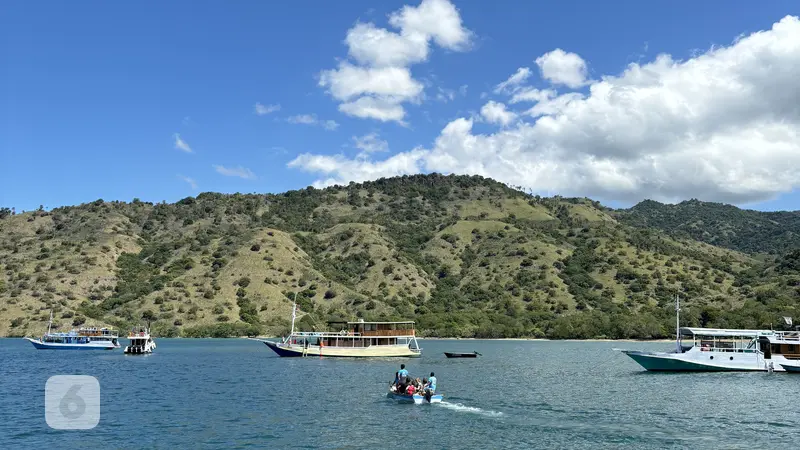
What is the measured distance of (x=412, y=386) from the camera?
195 ft

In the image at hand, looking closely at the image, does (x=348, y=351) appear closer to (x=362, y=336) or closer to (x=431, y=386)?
(x=362, y=336)

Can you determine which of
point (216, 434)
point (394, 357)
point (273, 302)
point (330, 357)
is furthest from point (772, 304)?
point (216, 434)

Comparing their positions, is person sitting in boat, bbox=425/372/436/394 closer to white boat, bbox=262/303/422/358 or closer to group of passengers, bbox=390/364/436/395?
group of passengers, bbox=390/364/436/395

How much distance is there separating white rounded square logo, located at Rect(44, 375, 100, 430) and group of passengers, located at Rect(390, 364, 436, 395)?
84.4 feet

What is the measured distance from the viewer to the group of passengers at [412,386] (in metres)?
59.2

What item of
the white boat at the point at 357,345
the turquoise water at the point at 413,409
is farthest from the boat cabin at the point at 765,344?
the white boat at the point at 357,345

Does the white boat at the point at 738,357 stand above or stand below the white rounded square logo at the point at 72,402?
above

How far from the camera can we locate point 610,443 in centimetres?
4238

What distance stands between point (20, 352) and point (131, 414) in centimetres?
9459

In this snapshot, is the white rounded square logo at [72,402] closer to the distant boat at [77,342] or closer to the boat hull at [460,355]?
the boat hull at [460,355]

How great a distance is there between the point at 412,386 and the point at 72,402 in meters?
33.4

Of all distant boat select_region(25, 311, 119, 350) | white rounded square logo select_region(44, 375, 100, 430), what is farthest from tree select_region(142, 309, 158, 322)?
white rounded square logo select_region(44, 375, 100, 430)

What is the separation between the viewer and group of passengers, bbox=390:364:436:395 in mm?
59219

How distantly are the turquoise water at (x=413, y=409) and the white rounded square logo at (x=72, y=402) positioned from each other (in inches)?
39.4
